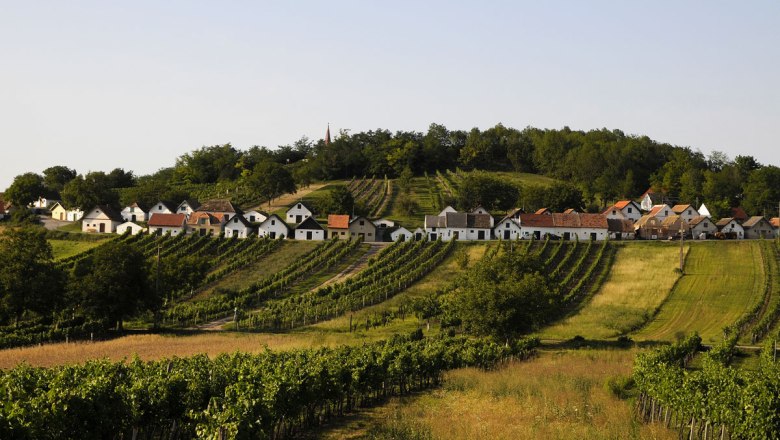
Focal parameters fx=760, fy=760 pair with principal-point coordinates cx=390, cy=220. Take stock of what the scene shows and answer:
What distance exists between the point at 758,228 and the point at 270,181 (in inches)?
3295

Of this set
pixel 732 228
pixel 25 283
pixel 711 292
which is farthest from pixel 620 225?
pixel 25 283

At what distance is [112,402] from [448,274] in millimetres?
68469

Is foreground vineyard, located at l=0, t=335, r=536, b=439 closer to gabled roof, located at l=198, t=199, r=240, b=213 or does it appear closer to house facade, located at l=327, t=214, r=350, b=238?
house facade, located at l=327, t=214, r=350, b=238

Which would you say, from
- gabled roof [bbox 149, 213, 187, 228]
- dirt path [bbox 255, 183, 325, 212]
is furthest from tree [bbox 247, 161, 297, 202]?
gabled roof [bbox 149, 213, 187, 228]

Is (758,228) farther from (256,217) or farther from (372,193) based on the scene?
(256,217)

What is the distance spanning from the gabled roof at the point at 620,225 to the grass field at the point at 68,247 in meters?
74.4

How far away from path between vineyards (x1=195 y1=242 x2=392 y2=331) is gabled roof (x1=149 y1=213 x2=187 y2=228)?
29904mm

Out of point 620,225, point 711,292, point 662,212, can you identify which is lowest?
point 711,292

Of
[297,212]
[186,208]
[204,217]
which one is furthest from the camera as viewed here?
[186,208]

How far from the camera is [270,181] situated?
141500 millimetres

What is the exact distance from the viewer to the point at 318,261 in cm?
9681

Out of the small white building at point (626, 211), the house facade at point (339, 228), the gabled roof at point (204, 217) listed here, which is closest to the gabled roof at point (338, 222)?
the house facade at point (339, 228)

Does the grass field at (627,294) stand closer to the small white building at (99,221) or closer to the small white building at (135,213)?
the small white building at (99,221)

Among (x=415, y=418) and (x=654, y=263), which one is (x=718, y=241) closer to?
(x=654, y=263)
